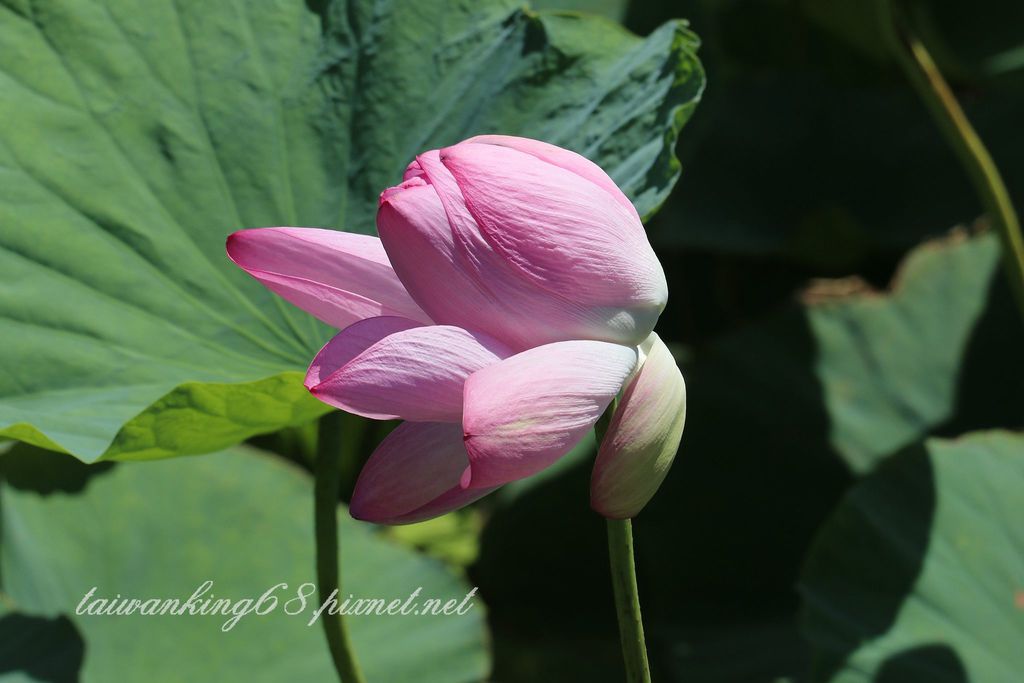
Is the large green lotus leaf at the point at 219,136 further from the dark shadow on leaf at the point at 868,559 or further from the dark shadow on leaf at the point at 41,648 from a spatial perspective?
the dark shadow on leaf at the point at 868,559

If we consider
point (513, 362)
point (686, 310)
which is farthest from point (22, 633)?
point (686, 310)

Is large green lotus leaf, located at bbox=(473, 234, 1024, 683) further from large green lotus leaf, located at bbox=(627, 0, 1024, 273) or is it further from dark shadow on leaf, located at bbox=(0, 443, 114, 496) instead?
dark shadow on leaf, located at bbox=(0, 443, 114, 496)

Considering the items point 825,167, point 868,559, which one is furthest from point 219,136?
point 825,167

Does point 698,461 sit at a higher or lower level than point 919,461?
lower

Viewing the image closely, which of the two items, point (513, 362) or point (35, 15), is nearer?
point (513, 362)

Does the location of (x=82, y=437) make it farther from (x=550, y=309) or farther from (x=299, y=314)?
(x=550, y=309)

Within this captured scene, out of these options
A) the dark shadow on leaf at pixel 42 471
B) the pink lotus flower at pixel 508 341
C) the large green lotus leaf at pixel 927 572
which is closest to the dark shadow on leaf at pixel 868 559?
the large green lotus leaf at pixel 927 572

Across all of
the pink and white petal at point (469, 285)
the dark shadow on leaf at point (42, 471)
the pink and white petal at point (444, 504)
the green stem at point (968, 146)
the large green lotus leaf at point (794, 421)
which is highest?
the pink and white petal at point (469, 285)
